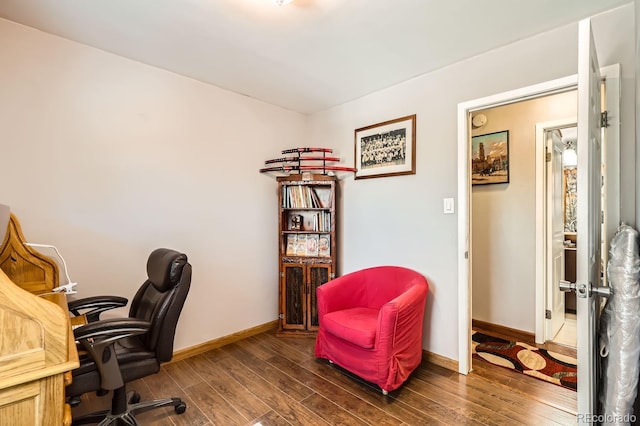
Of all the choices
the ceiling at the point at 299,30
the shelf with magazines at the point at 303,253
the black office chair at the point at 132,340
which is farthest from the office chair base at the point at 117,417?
the ceiling at the point at 299,30

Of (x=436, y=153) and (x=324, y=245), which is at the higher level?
(x=436, y=153)

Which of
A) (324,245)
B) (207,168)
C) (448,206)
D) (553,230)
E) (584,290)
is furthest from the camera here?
(324,245)

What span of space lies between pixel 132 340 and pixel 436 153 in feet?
8.29

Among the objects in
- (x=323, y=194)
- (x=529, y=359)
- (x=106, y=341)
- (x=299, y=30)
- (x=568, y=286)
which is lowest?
(x=529, y=359)

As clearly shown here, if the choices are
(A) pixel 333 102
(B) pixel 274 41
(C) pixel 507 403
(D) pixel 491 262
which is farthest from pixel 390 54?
(C) pixel 507 403

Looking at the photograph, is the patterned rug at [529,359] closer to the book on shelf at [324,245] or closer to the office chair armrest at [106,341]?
the book on shelf at [324,245]

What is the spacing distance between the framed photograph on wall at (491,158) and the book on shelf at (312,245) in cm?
185

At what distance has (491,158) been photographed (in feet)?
10.3

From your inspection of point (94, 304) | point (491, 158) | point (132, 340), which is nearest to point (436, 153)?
point (491, 158)

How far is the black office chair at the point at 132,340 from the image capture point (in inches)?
54.7

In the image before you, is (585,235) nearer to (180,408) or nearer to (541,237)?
(541,237)

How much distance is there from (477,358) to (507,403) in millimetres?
622

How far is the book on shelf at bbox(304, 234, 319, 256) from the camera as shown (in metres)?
3.11

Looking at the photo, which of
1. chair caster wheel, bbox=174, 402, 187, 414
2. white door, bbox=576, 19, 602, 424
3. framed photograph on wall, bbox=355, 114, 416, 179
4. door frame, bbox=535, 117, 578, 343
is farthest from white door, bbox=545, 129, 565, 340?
chair caster wheel, bbox=174, 402, 187, 414
